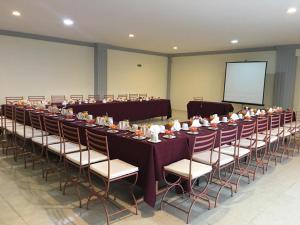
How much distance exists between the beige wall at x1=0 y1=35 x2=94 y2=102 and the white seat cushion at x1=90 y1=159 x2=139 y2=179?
18.6 ft

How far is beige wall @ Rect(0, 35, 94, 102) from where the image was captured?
6930mm

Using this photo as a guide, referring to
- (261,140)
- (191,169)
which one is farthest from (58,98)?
(191,169)

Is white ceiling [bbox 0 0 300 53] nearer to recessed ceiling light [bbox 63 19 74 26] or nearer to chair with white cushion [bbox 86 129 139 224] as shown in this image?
recessed ceiling light [bbox 63 19 74 26]

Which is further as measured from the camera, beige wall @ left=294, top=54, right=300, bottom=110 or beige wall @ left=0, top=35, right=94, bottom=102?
beige wall @ left=294, top=54, right=300, bottom=110

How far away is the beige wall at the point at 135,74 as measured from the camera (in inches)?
376

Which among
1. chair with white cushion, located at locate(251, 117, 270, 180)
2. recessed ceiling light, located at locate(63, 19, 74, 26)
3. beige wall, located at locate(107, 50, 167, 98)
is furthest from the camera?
beige wall, located at locate(107, 50, 167, 98)

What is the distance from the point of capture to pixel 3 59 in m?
6.81

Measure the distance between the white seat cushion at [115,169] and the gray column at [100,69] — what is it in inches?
258

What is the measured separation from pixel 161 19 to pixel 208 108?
3941 mm

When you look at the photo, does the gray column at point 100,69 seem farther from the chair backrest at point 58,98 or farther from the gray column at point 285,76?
the gray column at point 285,76

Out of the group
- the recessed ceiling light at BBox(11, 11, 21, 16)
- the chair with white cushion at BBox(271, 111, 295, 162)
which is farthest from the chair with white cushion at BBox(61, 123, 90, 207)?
the chair with white cushion at BBox(271, 111, 295, 162)

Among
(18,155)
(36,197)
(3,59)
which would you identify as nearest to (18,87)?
(3,59)

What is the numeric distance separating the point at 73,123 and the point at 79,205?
4.41 feet

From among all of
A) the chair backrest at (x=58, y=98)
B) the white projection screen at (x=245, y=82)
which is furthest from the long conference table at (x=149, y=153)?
the white projection screen at (x=245, y=82)
